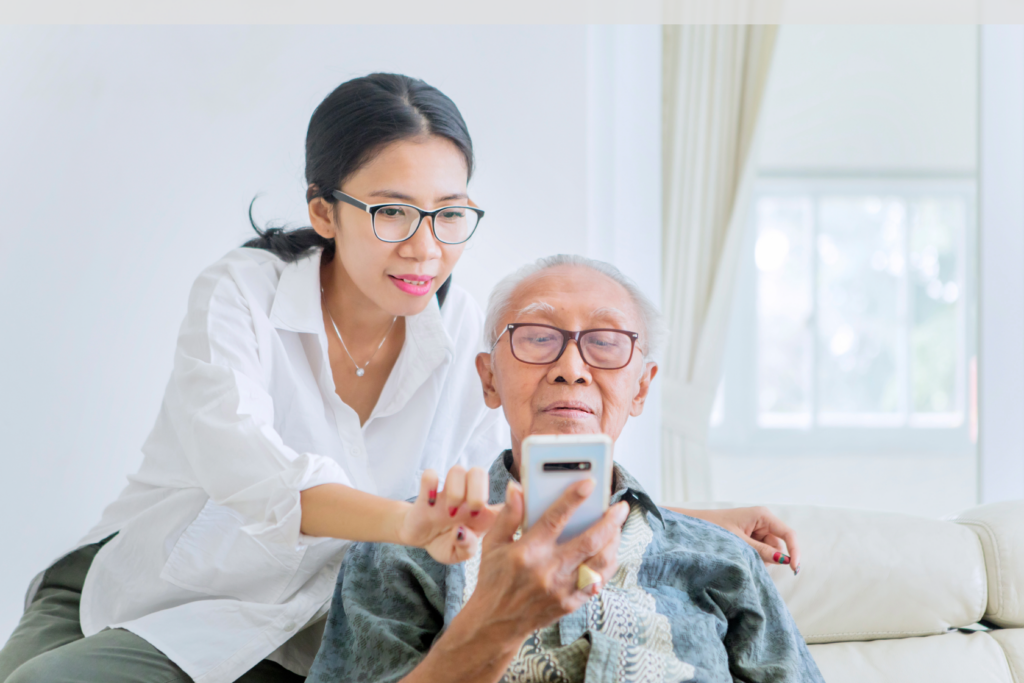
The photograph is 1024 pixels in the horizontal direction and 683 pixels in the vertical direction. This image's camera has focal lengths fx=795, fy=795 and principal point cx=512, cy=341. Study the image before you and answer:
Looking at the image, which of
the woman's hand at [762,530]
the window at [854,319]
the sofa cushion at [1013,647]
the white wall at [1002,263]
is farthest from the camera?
the window at [854,319]

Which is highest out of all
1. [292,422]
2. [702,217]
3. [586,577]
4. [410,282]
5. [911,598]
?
[702,217]

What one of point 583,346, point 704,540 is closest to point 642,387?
point 583,346

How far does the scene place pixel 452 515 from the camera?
903 mm

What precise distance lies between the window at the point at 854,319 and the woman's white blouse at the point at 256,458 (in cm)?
470

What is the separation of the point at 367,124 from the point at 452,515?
0.89m

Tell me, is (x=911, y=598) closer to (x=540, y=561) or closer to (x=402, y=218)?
(x=540, y=561)

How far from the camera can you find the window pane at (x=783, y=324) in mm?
6043

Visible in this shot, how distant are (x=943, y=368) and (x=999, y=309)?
331 centimetres

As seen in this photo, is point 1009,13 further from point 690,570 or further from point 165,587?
point 165,587

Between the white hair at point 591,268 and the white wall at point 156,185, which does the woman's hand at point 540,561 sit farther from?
the white wall at point 156,185

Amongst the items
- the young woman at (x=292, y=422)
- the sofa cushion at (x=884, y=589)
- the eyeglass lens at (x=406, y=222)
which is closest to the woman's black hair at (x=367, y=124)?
the young woman at (x=292, y=422)

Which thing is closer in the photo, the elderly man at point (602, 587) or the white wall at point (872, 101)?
the elderly man at point (602, 587)

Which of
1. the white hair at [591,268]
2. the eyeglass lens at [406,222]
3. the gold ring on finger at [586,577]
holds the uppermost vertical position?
the eyeglass lens at [406,222]

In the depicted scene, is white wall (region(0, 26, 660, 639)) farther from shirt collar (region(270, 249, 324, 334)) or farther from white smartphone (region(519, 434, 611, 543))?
white smartphone (region(519, 434, 611, 543))
